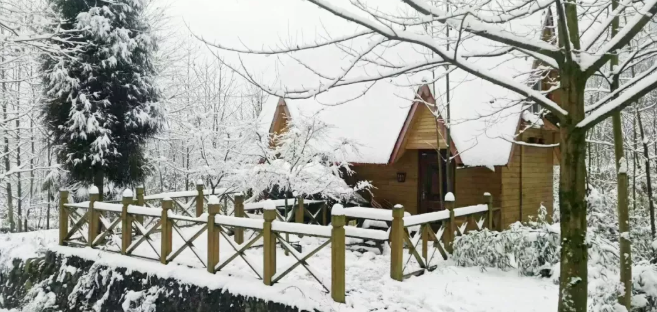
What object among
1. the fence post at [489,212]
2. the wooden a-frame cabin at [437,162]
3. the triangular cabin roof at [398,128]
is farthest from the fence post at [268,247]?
the fence post at [489,212]

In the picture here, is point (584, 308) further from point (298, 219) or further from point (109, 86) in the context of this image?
point (109, 86)

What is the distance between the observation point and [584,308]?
3.64 meters

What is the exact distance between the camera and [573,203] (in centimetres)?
360

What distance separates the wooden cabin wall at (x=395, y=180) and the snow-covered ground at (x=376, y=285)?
4548mm

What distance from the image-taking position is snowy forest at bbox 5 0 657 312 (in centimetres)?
362

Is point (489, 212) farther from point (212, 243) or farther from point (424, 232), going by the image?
point (212, 243)

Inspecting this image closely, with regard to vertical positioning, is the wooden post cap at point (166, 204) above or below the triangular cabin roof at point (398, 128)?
below

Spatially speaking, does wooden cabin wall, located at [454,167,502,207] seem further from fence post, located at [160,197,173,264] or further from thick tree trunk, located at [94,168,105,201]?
thick tree trunk, located at [94,168,105,201]

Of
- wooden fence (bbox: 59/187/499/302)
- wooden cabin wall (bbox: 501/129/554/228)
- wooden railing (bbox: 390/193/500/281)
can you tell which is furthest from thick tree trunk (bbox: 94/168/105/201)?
wooden cabin wall (bbox: 501/129/554/228)

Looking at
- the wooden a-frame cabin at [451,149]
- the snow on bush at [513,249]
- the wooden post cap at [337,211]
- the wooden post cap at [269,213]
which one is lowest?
the snow on bush at [513,249]

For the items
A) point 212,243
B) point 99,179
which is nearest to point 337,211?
point 212,243

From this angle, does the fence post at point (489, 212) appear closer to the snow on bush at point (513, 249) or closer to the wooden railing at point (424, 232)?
the wooden railing at point (424, 232)

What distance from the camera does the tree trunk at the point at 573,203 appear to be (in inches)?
142

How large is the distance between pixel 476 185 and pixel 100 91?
10426 millimetres
